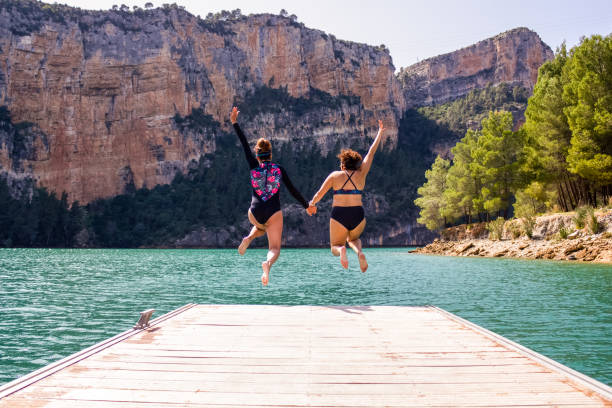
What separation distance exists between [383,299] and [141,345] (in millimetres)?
12517

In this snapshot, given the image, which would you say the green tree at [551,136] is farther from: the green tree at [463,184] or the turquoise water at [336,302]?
the turquoise water at [336,302]

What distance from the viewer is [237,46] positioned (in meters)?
157

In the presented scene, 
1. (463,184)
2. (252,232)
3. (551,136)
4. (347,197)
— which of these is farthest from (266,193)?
(463,184)

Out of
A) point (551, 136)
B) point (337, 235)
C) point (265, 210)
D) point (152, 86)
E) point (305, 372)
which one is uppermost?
point (152, 86)

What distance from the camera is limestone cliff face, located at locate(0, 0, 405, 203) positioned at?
127 m

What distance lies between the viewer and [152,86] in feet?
458

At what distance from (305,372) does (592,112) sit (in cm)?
3969

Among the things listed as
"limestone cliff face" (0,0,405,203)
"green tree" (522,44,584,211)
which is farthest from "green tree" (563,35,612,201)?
"limestone cliff face" (0,0,405,203)

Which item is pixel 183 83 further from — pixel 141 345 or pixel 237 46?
pixel 141 345

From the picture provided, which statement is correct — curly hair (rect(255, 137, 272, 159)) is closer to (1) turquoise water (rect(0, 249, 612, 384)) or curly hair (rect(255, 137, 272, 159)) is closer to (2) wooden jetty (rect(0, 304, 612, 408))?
(2) wooden jetty (rect(0, 304, 612, 408))

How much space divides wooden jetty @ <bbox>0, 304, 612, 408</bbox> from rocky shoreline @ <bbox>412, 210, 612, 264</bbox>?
3098cm

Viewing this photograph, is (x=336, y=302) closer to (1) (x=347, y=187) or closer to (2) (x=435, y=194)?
(1) (x=347, y=187)

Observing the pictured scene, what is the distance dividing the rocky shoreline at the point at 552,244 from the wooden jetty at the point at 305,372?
3098cm

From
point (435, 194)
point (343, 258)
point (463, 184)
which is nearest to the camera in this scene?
point (343, 258)
